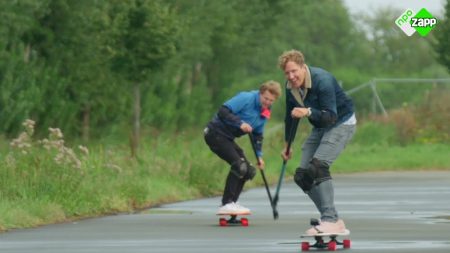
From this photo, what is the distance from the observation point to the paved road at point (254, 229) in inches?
603

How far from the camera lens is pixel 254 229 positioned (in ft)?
59.0

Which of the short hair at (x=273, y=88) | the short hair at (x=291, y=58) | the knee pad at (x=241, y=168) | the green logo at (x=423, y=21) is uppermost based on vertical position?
the green logo at (x=423, y=21)

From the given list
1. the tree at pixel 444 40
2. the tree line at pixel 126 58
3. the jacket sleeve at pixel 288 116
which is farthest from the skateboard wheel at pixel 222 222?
the tree at pixel 444 40

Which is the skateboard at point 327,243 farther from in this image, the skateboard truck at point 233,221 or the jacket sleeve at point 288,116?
the skateboard truck at point 233,221

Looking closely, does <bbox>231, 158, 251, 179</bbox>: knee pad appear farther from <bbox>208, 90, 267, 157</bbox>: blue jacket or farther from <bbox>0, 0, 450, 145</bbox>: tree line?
<bbox>0, 0, 450, 145</bbox>: tree line

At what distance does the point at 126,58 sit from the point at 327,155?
1776 cm

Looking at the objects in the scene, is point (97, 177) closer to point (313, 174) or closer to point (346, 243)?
point (313, 174)

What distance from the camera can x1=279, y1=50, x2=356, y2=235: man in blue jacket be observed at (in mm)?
14906

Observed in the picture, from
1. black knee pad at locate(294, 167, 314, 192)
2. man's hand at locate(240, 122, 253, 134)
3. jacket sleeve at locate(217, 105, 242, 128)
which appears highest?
jacket sleeve at locate(217, 105, 242, 128)

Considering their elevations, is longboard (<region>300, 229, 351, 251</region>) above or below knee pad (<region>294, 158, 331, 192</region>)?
below

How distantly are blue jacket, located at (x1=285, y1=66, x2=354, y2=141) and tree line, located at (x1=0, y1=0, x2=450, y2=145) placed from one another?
15883mm

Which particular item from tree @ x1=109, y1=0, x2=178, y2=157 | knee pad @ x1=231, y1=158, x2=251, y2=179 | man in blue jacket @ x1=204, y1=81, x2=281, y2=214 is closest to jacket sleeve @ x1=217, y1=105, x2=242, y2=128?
man in blue jacket @ x1=204, y1=81, x2=281, y2=214

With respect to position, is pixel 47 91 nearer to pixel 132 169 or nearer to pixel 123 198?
pixel 132 169

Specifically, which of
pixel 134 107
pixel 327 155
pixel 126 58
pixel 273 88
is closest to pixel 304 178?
pixel 327 155
